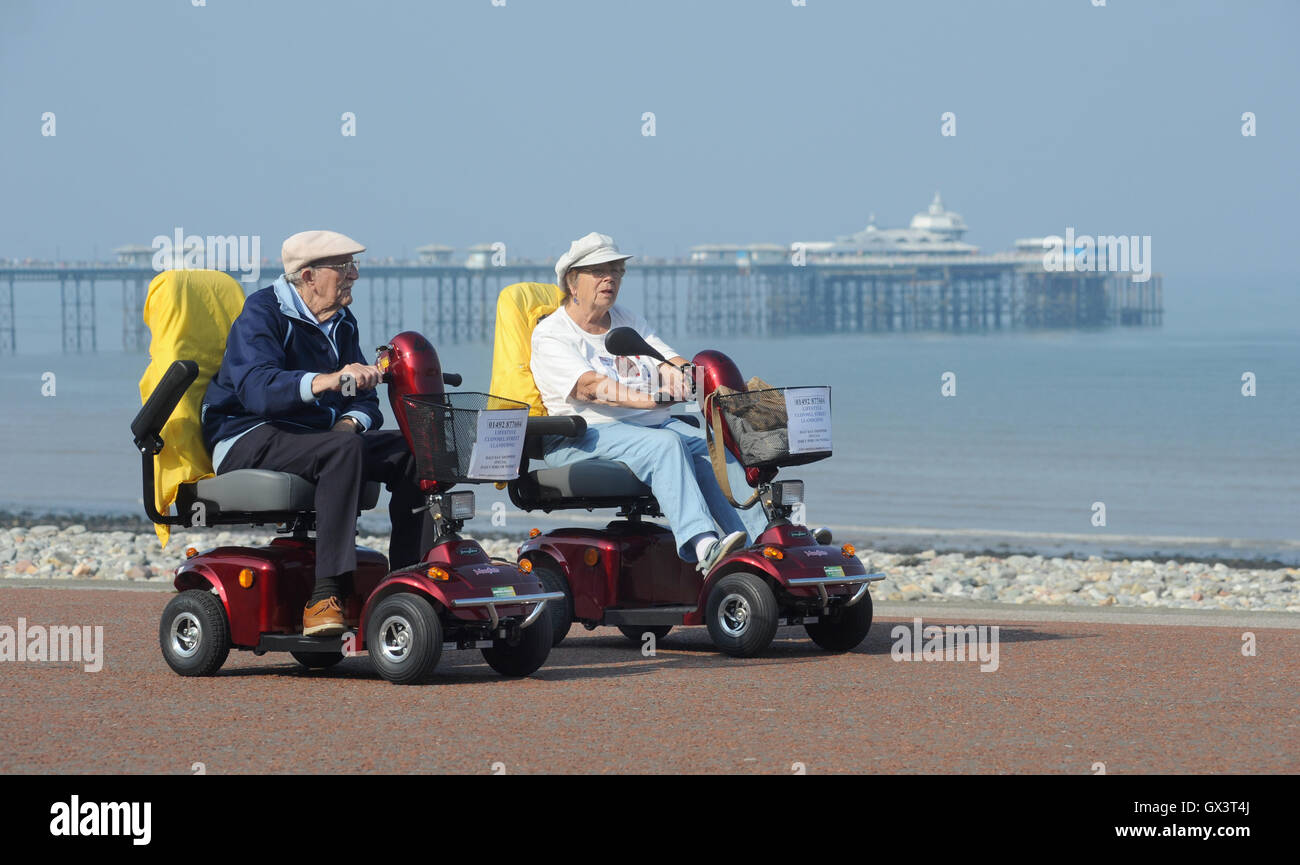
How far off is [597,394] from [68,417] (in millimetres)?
38985

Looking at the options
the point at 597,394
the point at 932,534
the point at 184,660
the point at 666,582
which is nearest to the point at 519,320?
the point at 597,394

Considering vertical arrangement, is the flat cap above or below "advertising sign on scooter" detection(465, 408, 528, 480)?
above

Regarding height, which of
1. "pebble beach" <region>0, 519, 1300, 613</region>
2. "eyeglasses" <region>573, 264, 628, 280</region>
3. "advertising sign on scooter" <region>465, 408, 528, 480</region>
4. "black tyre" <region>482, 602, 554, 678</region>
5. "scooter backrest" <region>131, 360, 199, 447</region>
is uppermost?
"eyeglasses" <region>573, 264, 628, 280</region>

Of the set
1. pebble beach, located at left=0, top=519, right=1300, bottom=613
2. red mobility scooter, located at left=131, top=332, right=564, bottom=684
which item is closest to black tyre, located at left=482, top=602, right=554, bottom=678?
red mobility scooter, located at left=131, top=332, right=564, bottom=684

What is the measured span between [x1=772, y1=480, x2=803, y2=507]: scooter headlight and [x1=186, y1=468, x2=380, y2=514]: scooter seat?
1.59 meters

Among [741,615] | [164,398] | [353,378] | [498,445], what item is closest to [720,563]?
[741,615]

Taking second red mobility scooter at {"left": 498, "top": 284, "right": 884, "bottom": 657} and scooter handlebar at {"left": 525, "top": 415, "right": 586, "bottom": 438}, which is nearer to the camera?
second red mobility scooter at {"left": 498, "top": 284, "right": 884, "bottom": 657}

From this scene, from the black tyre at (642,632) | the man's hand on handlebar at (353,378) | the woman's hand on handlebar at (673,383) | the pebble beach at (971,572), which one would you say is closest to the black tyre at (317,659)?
the man's hand on handlebar at (353,378)

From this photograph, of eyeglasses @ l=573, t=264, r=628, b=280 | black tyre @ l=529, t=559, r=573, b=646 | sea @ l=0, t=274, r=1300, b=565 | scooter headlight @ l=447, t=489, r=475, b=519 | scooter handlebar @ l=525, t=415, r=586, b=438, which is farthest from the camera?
sea @ l=0, t=274, r=1300, b=565

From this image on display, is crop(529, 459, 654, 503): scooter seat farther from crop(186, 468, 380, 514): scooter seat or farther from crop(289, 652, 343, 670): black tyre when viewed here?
crop(289, 652, 343, 670): black tyre

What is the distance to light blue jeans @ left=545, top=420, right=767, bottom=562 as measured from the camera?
7.15 metres

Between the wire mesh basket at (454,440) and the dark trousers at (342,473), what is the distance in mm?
215

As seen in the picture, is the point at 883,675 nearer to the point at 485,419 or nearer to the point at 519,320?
the point at 485,419

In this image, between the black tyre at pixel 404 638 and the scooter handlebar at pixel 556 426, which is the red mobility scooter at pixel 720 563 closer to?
the scooter handlebar at pixel 556 426
